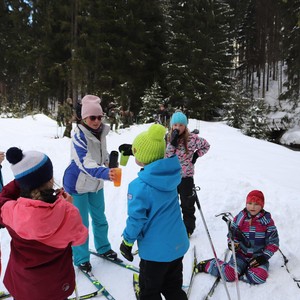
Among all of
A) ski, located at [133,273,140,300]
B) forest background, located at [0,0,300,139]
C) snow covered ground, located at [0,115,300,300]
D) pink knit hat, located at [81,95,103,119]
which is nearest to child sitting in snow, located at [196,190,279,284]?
snow covered ground, located at [0,115,300,300]

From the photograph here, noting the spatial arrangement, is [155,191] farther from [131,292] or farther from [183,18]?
[183,18]

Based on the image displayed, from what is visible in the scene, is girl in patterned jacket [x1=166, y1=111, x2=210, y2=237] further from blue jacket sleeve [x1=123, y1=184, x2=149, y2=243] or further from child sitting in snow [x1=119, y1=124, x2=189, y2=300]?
blue jacket sleeve [x1=123, y1=184, x2=149, y2=243]

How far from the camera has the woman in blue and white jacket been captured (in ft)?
10.4

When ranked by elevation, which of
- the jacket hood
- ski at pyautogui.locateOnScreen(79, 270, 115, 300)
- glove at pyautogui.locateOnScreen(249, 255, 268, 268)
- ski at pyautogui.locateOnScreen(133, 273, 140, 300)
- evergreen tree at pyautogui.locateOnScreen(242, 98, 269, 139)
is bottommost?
evergreen tree at pyautogui.locateOnScreen(242, 98, 269, 139)

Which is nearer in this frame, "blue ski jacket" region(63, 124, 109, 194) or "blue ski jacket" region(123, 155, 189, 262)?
"blue ski jacket" region(123, 155, 189, 262)

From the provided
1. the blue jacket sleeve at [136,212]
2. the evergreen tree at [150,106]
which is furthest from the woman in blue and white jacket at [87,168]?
the evergreen tree at [150,106]

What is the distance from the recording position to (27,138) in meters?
11.9

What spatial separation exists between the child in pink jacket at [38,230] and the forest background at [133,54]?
771 inches

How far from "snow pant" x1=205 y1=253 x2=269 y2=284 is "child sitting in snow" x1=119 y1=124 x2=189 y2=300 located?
1.06 metres

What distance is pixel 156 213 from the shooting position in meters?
2.35

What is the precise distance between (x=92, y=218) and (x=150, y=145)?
1.74 metres

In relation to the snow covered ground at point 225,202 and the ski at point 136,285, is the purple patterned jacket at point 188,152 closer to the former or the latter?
the snow covered ground at point 225,202

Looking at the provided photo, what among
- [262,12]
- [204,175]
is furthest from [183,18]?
[204,175]

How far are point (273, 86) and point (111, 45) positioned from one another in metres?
21.9
